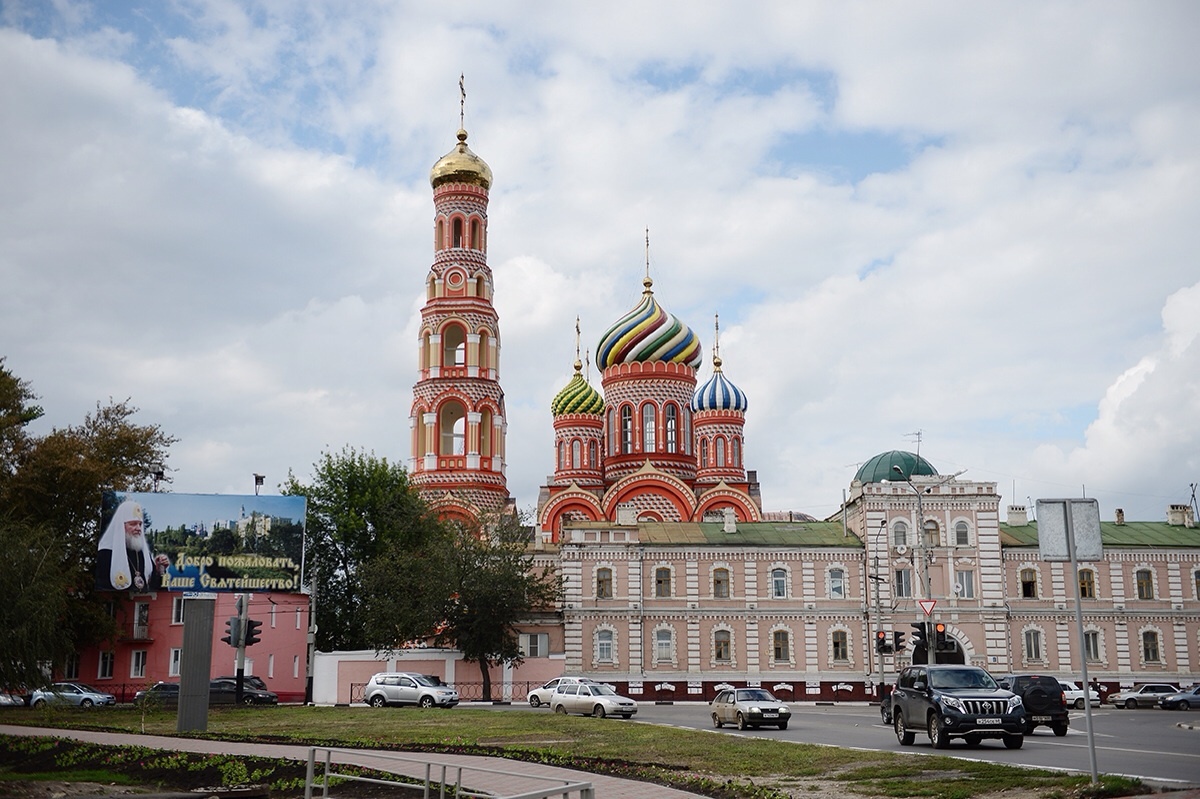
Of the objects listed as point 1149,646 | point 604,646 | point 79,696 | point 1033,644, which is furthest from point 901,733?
point 1149,646

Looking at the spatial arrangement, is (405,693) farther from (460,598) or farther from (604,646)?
(604,646)

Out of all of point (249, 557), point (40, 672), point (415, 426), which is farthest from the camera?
point (415, 426)

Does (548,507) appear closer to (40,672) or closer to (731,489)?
(731,489)

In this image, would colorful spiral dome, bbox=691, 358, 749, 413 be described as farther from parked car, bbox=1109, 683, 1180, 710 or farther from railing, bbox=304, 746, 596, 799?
railing, bbox=304, 746, 596, 799

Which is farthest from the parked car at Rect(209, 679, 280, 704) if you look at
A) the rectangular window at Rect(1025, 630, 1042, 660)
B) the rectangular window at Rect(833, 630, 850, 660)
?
the rectangular window at Rect(1025, 630, 1042, 660)

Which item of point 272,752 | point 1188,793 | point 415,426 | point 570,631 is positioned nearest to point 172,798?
point 272,752

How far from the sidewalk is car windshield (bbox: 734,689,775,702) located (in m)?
12.3

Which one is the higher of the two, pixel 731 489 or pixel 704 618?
pixel 731 489

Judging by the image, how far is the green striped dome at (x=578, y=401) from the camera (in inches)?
2901

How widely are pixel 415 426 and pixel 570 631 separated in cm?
1630

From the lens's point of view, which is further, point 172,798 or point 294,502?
point 294,502

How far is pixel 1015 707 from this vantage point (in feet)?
71.4

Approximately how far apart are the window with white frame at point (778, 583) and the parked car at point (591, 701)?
1837 cm

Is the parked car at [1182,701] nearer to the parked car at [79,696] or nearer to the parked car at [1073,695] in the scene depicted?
the parked car at [1073,695]
